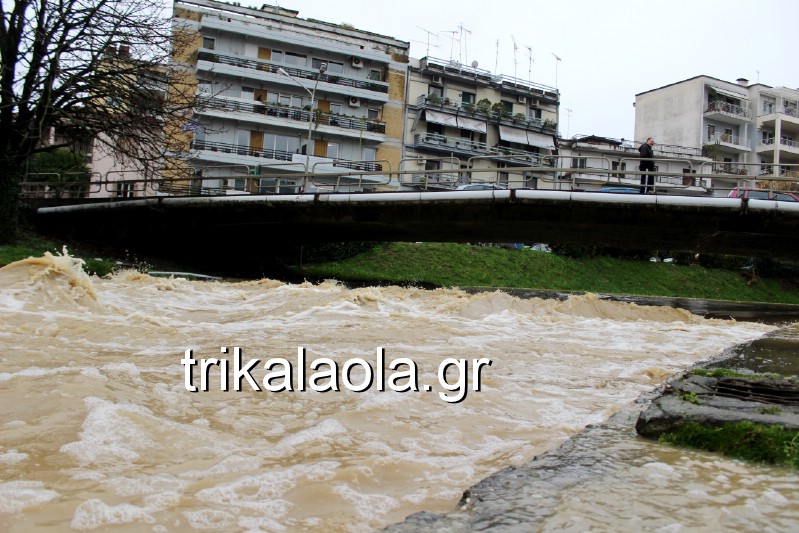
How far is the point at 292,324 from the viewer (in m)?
11.1

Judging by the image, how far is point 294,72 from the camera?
48.8 meters

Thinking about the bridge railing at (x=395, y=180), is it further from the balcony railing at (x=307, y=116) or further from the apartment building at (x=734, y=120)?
the balcony railing at (x=307, y=116)

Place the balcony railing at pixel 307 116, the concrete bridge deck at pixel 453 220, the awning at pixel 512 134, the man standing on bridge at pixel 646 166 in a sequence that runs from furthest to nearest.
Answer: the awning at pixel 512 134 < the balcony railing at pixel 307 116 < the man standing on bridge at pixel 646 166 < the concrete bridge deck at pixel 453 220

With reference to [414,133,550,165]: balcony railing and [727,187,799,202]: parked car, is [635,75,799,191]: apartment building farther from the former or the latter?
[727,187,799,202]: parked car

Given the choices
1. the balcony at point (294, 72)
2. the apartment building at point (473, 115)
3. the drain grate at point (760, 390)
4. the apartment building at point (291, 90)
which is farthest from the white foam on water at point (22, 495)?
the apartment building at point (473, 115)

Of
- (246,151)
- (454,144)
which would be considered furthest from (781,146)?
(246,151)

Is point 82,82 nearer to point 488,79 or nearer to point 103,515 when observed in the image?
point 103,515

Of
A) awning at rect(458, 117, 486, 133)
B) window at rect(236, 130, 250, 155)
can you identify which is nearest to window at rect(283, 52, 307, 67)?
window at rect(236, 130, 250, 155)

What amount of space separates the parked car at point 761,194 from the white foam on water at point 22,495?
61.6ft

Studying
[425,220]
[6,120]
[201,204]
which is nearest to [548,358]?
[425,220]

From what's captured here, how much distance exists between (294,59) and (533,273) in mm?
24884

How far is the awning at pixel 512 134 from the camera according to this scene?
56.2 m

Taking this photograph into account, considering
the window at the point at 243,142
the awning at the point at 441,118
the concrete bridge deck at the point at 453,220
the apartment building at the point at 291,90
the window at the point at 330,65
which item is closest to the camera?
the concrete bridge deck at the point at 453,220

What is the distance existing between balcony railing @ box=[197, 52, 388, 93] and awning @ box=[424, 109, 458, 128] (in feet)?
12.3
